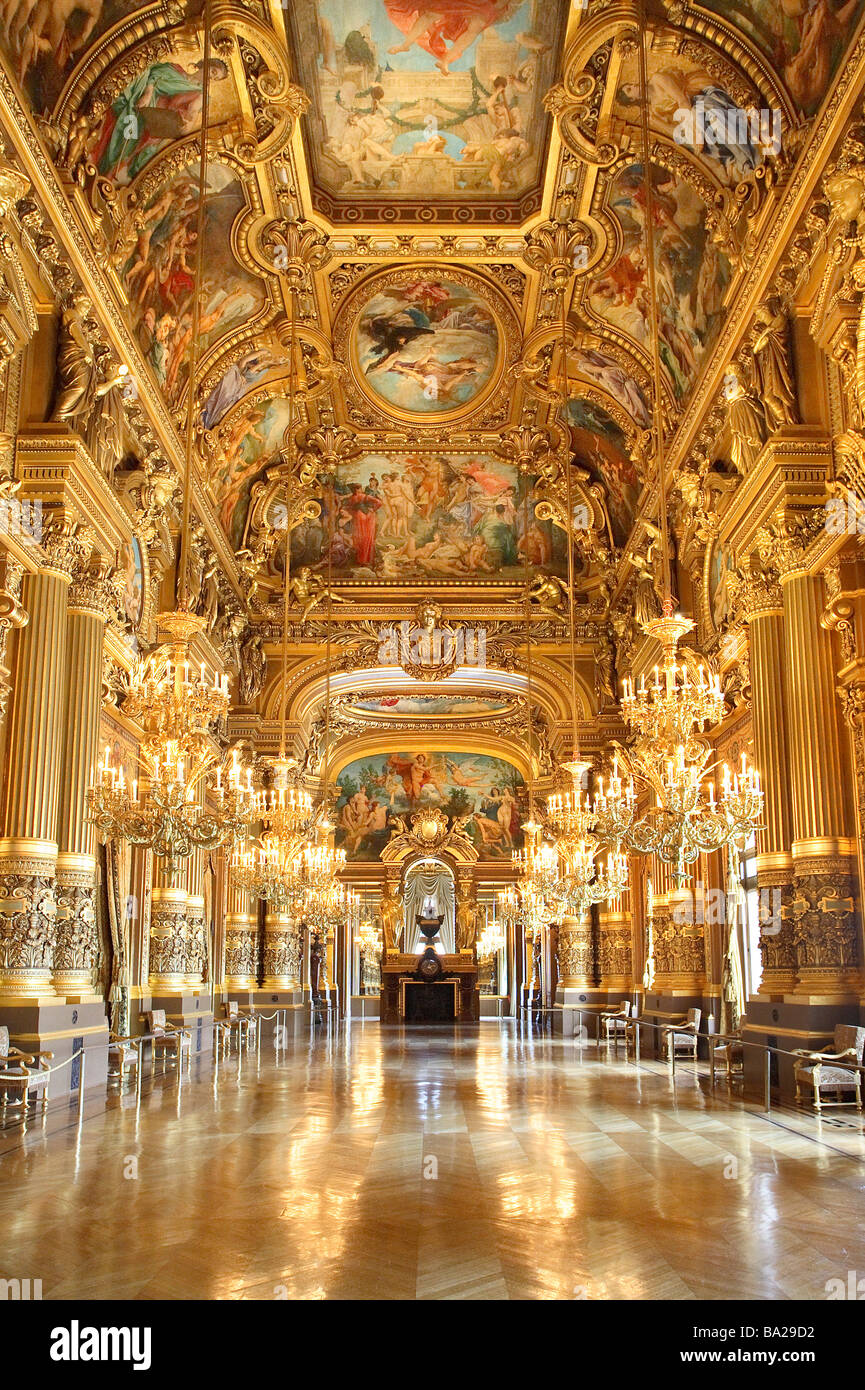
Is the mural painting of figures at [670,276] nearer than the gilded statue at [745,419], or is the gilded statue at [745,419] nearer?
the gilded statue at [745,419]

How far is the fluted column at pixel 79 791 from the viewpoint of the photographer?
12414mm

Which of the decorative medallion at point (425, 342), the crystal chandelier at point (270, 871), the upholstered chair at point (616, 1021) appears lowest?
the upholstered chair at point (616, 1021)

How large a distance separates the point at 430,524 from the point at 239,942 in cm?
1025

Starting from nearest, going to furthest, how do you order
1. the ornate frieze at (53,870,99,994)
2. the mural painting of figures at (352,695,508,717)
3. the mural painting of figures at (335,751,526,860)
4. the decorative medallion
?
the ornate frieze at (53,870,99,994) < the decorative medallion < the mural painting of figures at (352,695,508,717) < the mural painting of figures at (335,751,526,860)

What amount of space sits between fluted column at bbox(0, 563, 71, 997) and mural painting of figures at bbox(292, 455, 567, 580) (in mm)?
12298

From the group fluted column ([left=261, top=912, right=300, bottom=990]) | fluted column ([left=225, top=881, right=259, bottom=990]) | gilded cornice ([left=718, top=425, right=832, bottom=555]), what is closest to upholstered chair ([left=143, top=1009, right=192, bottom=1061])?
fluted column ([left=225, top=881, right=259, bottom=990])

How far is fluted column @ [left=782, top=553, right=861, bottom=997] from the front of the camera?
454 inches

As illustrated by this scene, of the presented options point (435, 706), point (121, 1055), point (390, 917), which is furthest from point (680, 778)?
point (390, 917)

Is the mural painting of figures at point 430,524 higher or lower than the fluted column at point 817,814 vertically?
higher

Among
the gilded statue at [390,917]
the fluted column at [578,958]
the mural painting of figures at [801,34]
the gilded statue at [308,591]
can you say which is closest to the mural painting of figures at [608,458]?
the gilded statue at [308,591]

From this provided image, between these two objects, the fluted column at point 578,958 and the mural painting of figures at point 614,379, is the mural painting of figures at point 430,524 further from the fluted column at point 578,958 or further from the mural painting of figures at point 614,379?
the fluted column at point 578,958

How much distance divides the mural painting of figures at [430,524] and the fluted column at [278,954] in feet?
27.5

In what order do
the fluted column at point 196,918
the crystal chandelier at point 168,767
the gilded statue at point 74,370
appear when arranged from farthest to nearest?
the fluted column at point 196,918
the gilded statue at point 74,370
the crystal chandelier at point 168,767

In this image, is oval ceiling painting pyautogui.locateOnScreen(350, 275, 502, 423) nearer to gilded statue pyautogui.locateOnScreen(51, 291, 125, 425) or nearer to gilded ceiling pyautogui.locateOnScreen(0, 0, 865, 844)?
Result: gilded ceiling pyautogui.locateOnScreen(0, 0, 865, 844)
